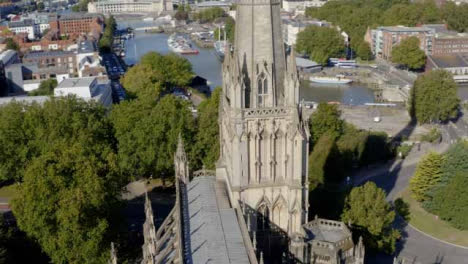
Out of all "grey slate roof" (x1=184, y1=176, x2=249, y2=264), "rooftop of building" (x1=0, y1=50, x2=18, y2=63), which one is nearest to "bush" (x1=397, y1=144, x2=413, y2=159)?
"grey slate roof" (x1=184, y1=176, x2=249, y2=264)

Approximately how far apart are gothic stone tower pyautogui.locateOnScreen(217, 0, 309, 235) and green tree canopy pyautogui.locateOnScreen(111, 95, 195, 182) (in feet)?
85.3

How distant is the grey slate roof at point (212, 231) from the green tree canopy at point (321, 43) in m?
117

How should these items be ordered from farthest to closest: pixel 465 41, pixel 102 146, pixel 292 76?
pixel 465 41
pixel 102 146
pixel 292 76

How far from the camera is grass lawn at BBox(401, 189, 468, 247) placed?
54.3m

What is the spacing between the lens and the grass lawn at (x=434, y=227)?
178 ft

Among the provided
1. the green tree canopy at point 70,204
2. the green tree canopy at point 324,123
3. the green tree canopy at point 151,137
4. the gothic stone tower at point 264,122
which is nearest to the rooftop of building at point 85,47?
the green tree canopy at point 151,137

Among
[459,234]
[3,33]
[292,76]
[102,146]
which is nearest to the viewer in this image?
[292,76]

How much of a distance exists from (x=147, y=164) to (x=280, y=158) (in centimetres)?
2964

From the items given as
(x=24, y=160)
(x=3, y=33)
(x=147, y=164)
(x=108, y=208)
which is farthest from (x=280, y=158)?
(x=3, y=33)

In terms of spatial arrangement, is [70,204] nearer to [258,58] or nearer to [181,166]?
[181,166]

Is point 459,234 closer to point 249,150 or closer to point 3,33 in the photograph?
point 249,150

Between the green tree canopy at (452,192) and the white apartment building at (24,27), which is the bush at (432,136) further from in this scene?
the white apartment building at (24,27)

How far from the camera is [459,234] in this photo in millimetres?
55156

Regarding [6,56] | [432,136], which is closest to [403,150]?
[432,136]
